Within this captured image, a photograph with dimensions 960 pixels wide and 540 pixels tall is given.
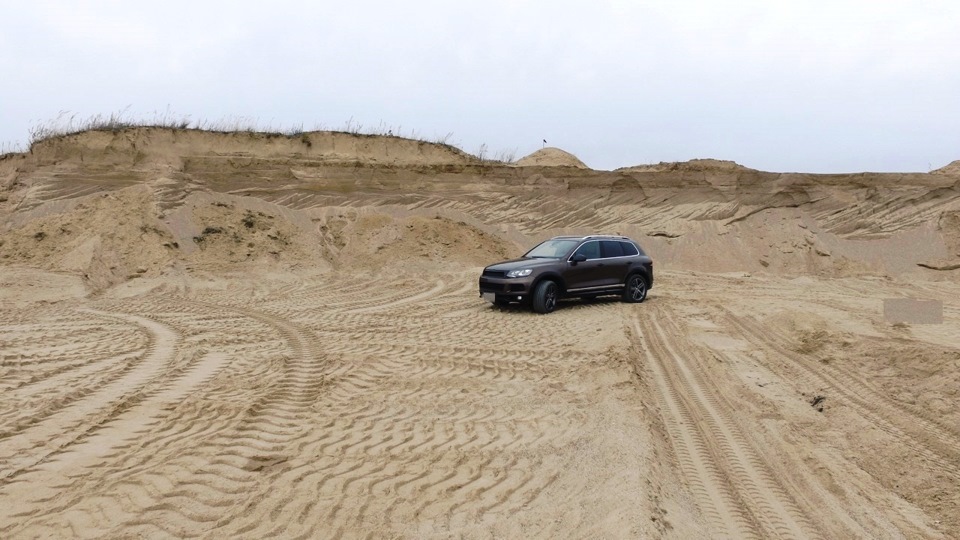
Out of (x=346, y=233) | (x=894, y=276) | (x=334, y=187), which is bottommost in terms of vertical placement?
(x=894, y=276)

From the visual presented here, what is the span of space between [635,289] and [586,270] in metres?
1.56

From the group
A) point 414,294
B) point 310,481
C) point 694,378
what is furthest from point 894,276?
point 310,481

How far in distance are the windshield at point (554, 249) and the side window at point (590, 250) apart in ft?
0.62

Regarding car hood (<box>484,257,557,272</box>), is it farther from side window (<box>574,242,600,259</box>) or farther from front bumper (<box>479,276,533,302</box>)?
side window (<box>574,242,600,259</box>)

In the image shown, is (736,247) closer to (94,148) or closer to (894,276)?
(894,276)

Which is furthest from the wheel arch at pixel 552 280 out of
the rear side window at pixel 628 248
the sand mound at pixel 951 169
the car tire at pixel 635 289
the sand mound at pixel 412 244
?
the sand mound at pixel 951 169

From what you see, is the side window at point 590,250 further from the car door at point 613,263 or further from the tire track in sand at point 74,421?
the tire track in sand at point 74,421

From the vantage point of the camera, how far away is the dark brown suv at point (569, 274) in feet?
41.4

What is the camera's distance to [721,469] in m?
4.96

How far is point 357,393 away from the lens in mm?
6656

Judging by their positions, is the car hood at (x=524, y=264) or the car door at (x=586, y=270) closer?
the car hood at (x=524, y=264)

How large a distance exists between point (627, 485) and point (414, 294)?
1242 cm

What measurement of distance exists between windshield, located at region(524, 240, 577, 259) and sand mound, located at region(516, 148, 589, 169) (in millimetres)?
17953

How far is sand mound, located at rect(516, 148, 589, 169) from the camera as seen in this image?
31938mm
